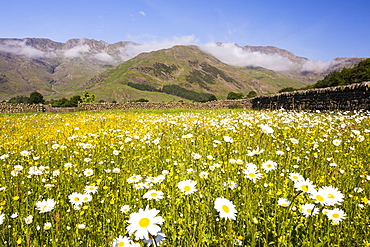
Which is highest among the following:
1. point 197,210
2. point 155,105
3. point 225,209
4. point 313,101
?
point 313,101

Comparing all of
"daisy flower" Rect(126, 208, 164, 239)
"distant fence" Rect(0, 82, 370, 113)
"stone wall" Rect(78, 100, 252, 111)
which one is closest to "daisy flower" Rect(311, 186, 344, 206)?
"daisy flower" Rect(126, 208, 164, 239)

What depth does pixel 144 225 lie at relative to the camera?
1446 mm

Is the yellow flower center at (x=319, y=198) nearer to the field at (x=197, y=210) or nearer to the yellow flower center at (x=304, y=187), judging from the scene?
the field at (x=197, y=210)

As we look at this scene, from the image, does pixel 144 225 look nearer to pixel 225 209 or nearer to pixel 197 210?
pixel 225 209

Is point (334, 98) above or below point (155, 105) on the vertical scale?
above

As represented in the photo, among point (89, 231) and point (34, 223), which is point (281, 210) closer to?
point (89, 231)

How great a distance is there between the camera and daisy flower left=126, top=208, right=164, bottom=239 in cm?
135

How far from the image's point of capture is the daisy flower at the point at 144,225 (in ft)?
4.42

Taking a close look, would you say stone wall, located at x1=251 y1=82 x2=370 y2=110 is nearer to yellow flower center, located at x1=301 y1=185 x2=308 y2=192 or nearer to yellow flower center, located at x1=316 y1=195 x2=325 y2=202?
yellow flower center, located at x1=301 y1=185 x2=308 y2=192

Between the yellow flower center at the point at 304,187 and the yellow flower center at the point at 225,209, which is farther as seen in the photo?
the yellow flower center at the point at 304,187

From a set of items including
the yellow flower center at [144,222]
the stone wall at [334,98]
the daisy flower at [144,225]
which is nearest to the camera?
the daisy flower at [144,225]

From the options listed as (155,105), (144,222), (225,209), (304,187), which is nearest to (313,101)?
(304,187)

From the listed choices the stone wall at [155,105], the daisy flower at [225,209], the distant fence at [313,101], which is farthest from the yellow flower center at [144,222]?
the stone wall at [155,105]

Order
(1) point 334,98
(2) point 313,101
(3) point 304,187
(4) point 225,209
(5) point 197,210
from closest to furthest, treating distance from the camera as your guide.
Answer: (4) point 225,209
(3) point 304,187
(5) point 197,210
(1) point 334,98
(2) point 313,101
